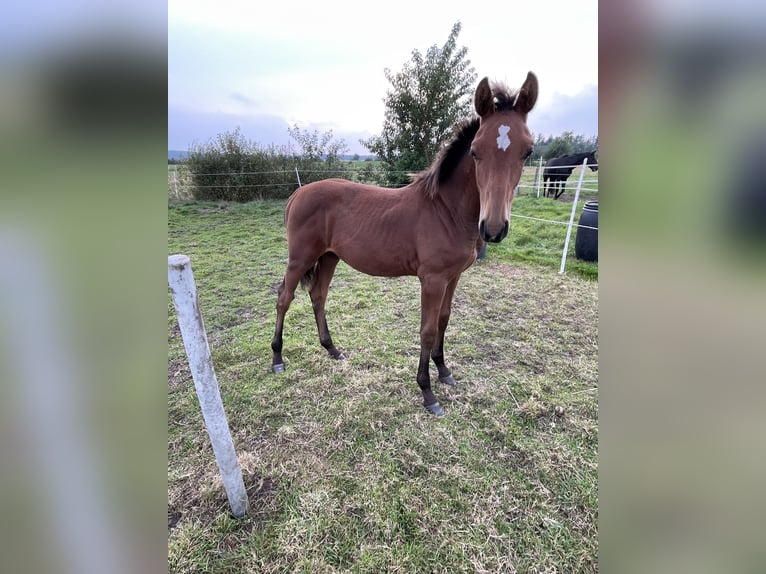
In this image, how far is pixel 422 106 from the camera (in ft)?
34.0

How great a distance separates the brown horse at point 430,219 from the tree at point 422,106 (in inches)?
307

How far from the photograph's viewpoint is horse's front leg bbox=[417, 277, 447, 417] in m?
2.13

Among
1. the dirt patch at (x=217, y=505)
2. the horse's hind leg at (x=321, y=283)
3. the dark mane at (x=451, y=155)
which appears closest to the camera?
the dirt patch at (x=217, y=505)

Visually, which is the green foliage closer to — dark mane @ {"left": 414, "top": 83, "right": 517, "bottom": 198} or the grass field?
the grass field

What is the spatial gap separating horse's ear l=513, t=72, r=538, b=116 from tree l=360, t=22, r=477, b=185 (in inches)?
336

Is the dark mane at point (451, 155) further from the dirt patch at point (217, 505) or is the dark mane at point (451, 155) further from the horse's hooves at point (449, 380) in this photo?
the dirt patch at point (217, 505)

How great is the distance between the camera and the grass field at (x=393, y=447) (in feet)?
4.45

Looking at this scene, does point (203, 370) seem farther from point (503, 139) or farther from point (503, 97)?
point (503, 97)

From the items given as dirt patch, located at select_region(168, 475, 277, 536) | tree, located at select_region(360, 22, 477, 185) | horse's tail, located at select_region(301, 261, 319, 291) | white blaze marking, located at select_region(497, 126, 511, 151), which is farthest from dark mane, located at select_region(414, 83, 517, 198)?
tree, located at select_region(360, 22, 477, 185)

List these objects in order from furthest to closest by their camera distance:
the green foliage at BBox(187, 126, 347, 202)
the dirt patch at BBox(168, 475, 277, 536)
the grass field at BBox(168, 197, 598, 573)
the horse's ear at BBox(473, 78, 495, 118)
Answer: the green foliage at BBox(187, 126, 347, 202), the horse's ear at BBox(473, 78, 495, 118), the dirt patch at BBox(168, 475, 277, 536), the grass field at BBox(168, 197, 598, 573)

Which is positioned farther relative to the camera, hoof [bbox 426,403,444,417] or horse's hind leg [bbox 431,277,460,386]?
horse's hind leg [bbox 431,277,460,386]

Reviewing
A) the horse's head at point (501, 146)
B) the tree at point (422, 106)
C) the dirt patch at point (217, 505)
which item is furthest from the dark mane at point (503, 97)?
the tree at point (422, 106)
